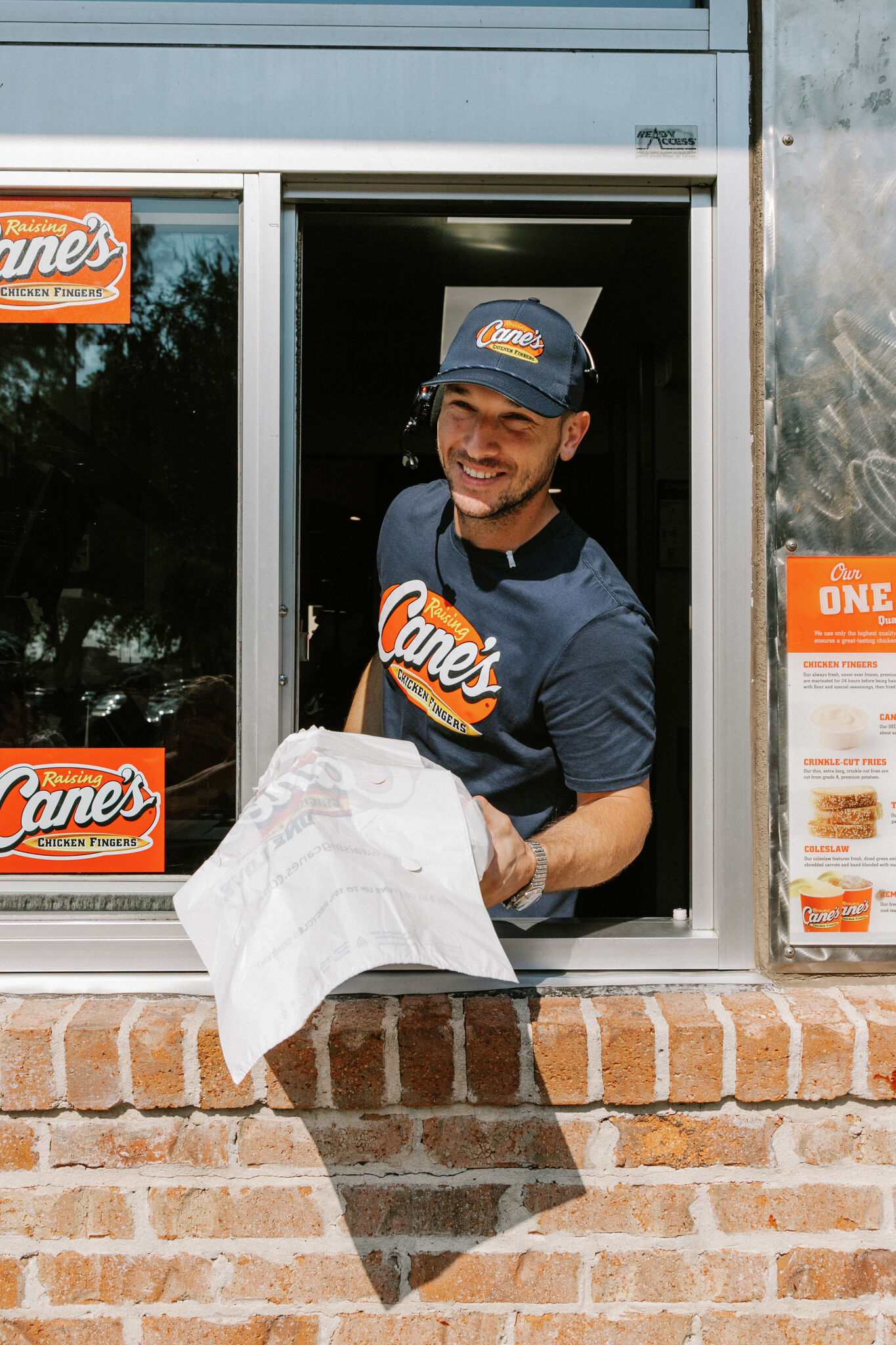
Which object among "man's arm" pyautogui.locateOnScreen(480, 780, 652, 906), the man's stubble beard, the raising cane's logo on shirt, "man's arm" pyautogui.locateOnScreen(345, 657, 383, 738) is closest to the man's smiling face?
the man's stubble beard

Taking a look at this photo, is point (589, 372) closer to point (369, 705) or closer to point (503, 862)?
point (369, 705)

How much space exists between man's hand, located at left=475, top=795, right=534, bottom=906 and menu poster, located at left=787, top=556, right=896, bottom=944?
56 centimetres

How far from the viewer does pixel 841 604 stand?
66.2 inches

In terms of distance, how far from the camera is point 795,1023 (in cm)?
157

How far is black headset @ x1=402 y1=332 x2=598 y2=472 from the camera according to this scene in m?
1.86

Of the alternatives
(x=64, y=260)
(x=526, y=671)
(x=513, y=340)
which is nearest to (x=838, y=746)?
(x=526, y=671)

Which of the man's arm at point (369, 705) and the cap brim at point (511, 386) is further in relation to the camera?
the man's arm at point (369, 705)

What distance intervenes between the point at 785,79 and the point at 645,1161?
2069mm

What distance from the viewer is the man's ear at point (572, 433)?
1.86 m

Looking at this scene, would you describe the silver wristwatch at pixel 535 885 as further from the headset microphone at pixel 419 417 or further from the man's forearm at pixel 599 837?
the headset microphone at pixel 419 417

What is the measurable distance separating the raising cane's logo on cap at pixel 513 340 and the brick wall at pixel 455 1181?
1.28 meters

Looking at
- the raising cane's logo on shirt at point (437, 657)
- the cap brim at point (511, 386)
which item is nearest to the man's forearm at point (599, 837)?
the raising cane's logo on shirt at point (437, 657)

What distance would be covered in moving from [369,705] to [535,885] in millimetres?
560

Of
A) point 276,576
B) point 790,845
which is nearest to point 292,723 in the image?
point 276,576
